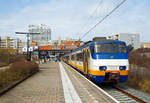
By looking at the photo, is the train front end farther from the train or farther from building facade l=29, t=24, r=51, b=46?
building facade l=29, t=24, r=51, b=46

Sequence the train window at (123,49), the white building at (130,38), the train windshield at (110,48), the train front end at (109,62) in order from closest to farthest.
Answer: the train front end at (109,62)
the train windshield at (110,48)
the train window at (123,49)
the white building at (130,38)

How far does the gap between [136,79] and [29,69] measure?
9989 millimetres

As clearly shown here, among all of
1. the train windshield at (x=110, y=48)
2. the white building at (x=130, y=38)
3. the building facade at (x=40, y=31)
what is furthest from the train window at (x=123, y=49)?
the building facade at (x=40, y=31)

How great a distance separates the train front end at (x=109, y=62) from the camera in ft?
35.6

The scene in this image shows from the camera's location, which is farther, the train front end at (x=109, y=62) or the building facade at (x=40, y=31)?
the building facade at (x=40, y=31)

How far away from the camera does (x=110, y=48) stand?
38.1 ft

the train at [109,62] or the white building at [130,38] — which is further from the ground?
the white building at [130,38]

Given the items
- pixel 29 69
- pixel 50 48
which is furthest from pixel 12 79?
pixel 50 48

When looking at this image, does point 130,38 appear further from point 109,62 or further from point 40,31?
point 109,62

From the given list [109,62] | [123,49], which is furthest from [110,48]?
[109,62]

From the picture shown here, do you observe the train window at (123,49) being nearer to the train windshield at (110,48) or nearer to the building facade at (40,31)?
the train windshield at (110,48)

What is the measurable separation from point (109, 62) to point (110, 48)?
1.06 metres

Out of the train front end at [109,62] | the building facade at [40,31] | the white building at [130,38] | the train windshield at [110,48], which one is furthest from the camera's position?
the building facade at [40,31]

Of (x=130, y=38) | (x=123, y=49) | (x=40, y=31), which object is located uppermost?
(x=40, y=31)
